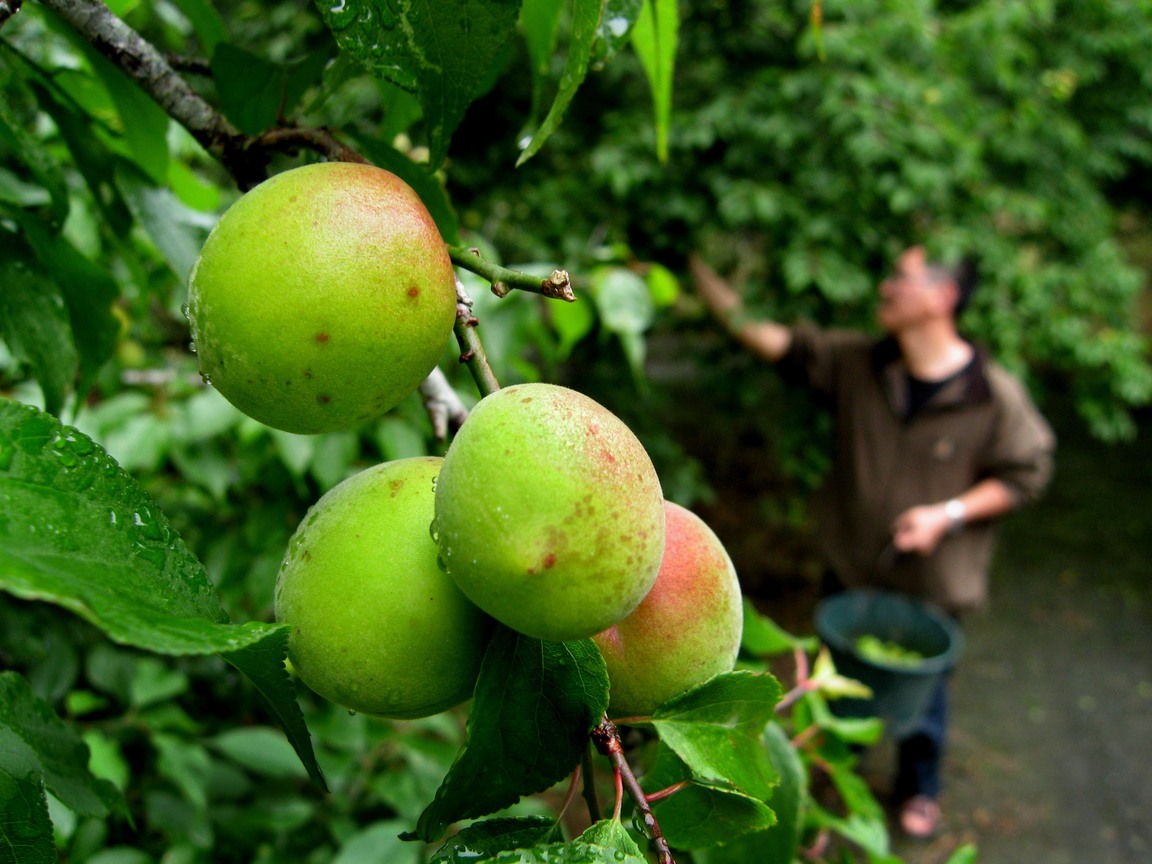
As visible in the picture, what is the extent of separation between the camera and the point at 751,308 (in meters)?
A: 3.59

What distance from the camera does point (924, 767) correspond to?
3.37 m

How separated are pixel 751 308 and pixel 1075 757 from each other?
242 centimetres

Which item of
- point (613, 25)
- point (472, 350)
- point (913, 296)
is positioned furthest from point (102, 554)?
point (913, 296)

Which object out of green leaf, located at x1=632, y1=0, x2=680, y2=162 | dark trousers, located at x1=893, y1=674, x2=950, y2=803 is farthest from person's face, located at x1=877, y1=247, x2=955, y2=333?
green leaf, located at x1=632, y1=0, x2=680, y2=162

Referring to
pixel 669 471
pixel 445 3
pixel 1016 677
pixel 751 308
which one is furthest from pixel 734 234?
pixel 445 3

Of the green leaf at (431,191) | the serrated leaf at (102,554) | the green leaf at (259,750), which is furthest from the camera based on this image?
the green leaf at (259,750)

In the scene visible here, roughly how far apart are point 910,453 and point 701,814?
2879 mm

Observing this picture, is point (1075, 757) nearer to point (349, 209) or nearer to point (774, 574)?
point (774, 574)

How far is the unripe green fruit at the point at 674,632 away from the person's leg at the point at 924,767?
3.03 metres

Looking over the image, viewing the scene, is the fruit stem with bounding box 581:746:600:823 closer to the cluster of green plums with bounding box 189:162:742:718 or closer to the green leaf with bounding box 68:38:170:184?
the cluster of green plums with bounding box 189:162:742:718

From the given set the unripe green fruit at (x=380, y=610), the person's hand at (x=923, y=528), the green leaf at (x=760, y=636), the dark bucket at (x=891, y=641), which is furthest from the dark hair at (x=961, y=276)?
the unripe green fruit at (x=380, y=610)

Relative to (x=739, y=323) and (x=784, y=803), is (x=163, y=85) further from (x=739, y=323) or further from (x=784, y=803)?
(x=739, y=323)

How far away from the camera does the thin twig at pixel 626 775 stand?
0.53m

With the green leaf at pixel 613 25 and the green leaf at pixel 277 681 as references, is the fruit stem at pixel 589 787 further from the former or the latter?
the green leaf at pixel 613 25
